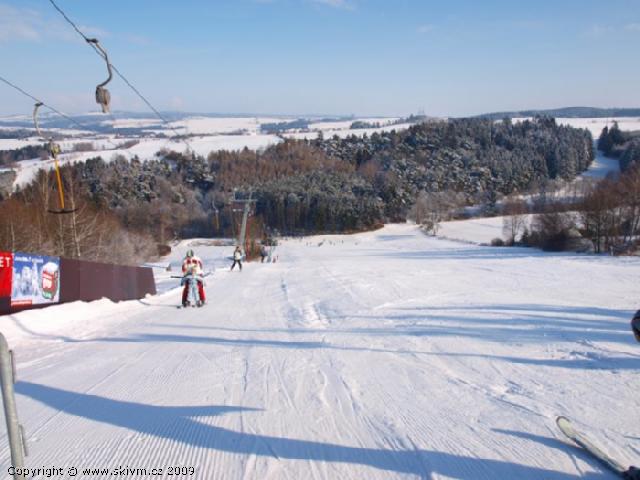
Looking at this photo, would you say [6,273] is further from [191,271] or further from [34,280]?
[191,271]

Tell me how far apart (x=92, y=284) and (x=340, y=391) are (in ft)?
34.5

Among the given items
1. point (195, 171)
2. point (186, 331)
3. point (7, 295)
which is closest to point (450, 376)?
point (186, 331)

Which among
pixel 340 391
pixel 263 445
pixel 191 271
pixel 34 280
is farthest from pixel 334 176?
pixel 263 445

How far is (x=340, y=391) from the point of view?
508 cm

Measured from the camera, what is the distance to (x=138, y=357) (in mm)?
7121

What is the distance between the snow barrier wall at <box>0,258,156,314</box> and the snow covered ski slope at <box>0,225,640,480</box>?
617 millimetres

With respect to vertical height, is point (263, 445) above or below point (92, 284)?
above

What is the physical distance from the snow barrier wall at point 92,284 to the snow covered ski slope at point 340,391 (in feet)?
2.02

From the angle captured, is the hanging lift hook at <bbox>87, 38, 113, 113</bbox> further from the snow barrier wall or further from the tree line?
the tree line

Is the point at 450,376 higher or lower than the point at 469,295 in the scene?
higher

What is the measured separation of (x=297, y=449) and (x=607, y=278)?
16022 mm

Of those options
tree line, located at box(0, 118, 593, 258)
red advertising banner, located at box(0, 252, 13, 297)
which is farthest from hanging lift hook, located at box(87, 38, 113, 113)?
tree line, located at box(0, 118, 593, 258)

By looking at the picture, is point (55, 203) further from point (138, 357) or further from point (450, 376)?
point (450, 376)


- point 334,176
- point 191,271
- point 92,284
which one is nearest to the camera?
point 92,284
